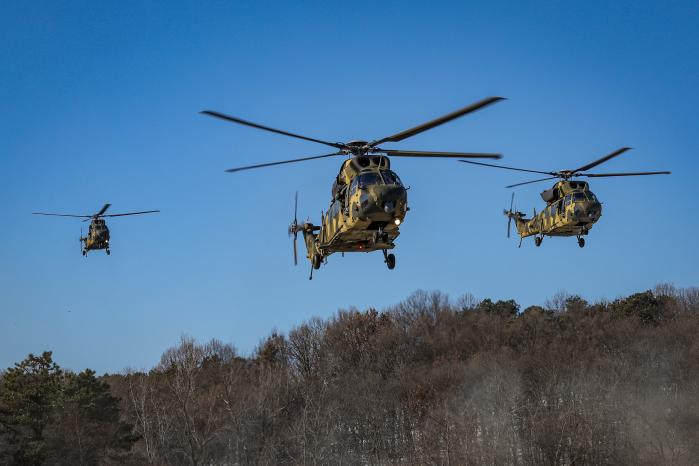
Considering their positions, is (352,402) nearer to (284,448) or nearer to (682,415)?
(284,448)

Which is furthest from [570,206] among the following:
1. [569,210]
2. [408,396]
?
[408,396]

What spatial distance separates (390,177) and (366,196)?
93 cm

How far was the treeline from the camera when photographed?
38.4 m

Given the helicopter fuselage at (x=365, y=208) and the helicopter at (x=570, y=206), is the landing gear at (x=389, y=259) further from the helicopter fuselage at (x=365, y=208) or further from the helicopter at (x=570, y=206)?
the helicopter at (x=570, y=206)

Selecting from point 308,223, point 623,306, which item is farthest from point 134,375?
point 623,306

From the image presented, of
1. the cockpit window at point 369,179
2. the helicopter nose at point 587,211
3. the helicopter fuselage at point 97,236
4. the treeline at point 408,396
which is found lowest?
the treeline at point 408,396

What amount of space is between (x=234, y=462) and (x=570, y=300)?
52.7 m

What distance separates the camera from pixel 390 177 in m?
18.5

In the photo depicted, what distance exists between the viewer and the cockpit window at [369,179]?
60.0 feet

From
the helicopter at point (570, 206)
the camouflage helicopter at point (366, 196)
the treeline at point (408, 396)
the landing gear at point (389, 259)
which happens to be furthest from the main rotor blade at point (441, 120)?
the treeline at point (408, 396)

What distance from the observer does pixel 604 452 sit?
45125mm

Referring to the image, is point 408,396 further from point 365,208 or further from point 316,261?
point 365,208

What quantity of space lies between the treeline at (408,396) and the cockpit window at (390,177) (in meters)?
19.5

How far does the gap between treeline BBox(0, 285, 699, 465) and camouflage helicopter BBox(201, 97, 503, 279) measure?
1670cm
